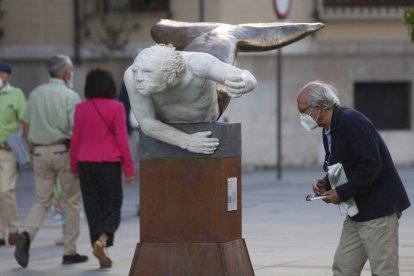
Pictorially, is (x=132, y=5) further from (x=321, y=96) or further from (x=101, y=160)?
(x=321, y=96)

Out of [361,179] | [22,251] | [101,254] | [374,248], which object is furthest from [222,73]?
[22,251]

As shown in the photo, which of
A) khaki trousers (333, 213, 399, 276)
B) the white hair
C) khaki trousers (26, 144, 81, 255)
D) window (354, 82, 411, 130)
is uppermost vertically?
the white hair

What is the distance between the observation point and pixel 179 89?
8.56m

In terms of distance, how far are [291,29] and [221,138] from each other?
64.4 inches

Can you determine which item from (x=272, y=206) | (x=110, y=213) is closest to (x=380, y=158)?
(x=110, y=213)

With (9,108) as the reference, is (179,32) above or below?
above

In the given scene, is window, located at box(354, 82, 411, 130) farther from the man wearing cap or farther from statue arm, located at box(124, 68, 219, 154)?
statue arm, located at box(124, 68, 219, 154)

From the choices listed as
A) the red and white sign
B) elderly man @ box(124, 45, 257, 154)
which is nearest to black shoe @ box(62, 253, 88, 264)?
elderly man @ box(124, 45, 257, 154)

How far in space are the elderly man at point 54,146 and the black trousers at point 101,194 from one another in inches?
19.1

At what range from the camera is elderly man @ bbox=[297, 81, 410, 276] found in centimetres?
831

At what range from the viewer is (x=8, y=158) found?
47.0 ft

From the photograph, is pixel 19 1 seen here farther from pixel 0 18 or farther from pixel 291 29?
pixel 291 29

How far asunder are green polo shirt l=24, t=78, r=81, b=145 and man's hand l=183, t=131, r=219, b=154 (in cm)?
456

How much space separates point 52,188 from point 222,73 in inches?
198
